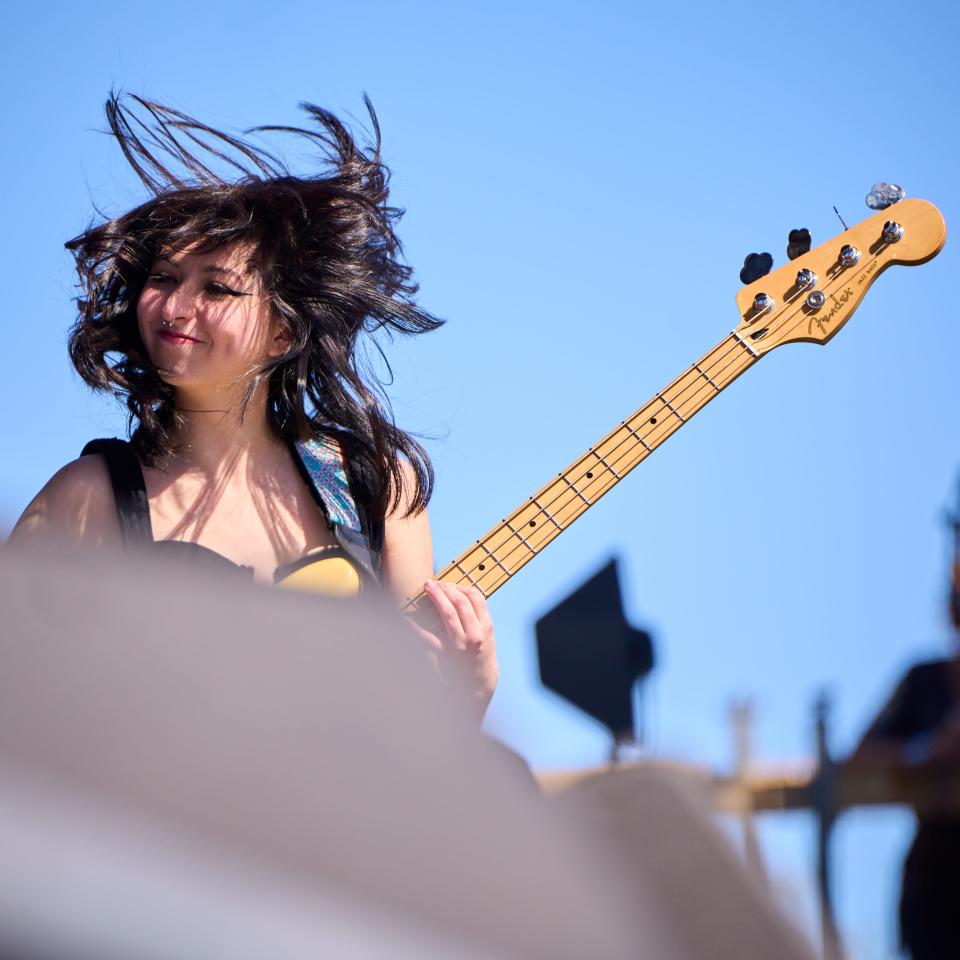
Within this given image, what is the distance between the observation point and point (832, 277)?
76.4 inches

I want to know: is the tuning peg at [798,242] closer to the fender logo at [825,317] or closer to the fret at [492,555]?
the fender logo at [825,317]

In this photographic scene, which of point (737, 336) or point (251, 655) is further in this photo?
point (737, 336)

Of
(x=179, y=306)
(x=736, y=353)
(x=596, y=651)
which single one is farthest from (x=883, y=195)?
(x=596, y=651)

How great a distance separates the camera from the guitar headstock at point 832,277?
6.15 ft

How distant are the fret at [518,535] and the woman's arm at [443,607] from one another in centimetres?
15

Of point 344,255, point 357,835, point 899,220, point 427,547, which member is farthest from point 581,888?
point 899,220

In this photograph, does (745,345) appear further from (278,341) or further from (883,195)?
(278,341)

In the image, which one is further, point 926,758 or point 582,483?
point 582,483

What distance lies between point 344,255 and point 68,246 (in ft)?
1.34

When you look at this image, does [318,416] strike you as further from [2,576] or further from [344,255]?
[2,576]

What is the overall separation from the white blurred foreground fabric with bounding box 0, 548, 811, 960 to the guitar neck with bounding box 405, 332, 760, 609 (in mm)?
1158

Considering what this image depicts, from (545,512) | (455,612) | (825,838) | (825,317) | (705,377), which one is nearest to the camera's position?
(825,838)

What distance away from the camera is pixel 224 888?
241mm

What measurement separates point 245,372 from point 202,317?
0.10m
